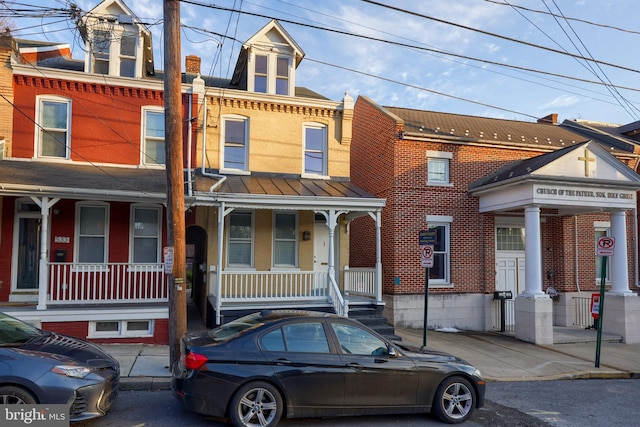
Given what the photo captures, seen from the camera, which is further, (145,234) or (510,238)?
(510,238)

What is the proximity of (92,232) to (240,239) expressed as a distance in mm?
3789

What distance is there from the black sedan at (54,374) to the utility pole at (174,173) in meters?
1.86

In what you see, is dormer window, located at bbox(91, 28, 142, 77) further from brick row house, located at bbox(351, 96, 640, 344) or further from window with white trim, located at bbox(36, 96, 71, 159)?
brick row house, located at bbox(351, 96, 640, 344)

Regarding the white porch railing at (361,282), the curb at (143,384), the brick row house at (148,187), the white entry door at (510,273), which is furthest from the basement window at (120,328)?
the white entry door at (510,273)

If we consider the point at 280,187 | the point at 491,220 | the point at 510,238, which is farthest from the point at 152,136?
the point at 510,238

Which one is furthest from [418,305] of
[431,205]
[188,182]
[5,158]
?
[5,158]

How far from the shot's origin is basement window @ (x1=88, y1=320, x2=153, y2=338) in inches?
409

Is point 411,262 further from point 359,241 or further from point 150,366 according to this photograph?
point 150,366

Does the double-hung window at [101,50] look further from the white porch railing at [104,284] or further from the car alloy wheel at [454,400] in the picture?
the car alloy wheel at [454,400]

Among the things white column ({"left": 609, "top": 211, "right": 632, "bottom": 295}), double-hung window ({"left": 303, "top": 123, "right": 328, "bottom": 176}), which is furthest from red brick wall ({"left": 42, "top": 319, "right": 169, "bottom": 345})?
white column ({"left": 609, "top": 211, "right": 632, "bottom": 295})

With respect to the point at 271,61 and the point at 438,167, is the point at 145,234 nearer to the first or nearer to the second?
the point at 271,61

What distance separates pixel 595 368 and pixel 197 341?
8853mm

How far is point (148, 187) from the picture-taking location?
36.9 feet

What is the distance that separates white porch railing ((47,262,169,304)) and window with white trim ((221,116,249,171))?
3743mm
